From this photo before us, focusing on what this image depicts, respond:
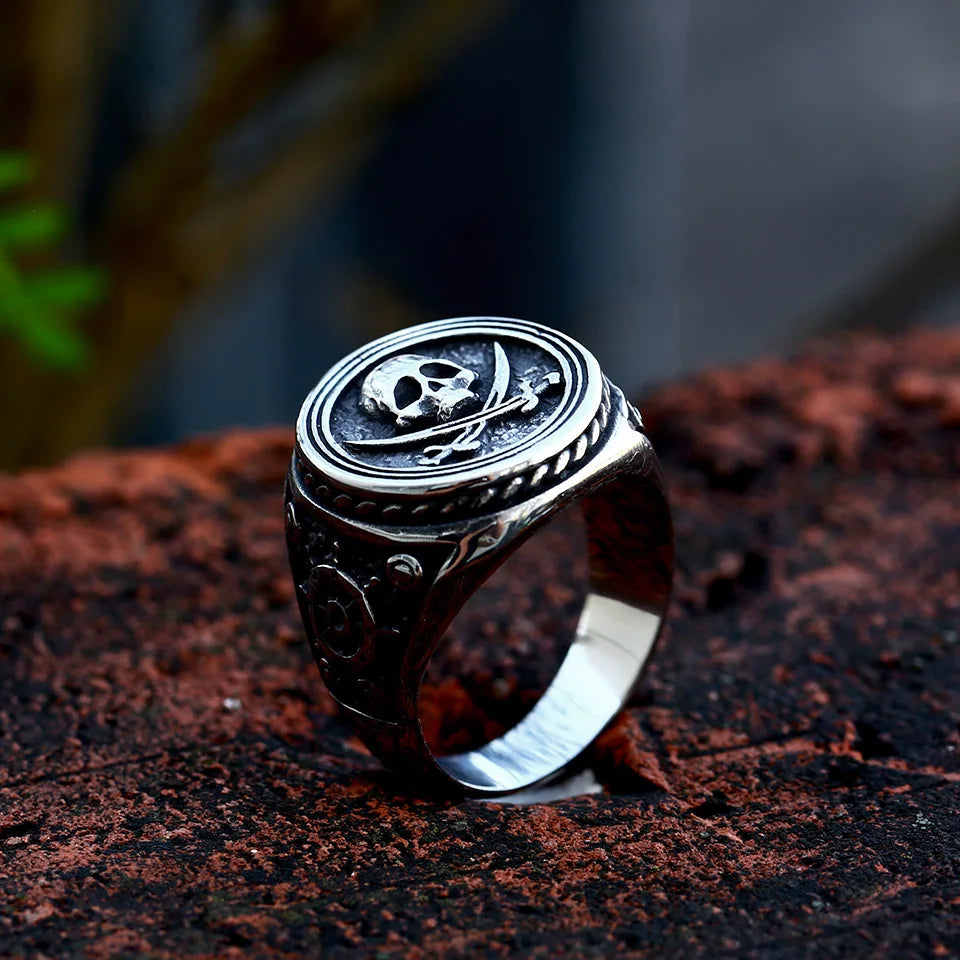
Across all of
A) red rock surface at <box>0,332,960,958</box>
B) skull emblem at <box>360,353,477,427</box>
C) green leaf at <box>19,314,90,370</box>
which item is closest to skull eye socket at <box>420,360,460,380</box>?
skull emblem at <box>360,353,477,427</box>

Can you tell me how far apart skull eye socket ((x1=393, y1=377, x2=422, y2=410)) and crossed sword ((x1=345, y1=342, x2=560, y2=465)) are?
61 mm

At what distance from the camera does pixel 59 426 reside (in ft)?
12.1

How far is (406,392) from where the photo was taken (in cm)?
179

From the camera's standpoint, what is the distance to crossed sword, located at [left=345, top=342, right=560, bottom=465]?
1689 mm

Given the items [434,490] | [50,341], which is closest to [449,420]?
[434,490]

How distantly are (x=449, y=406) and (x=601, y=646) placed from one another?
21.6 inches

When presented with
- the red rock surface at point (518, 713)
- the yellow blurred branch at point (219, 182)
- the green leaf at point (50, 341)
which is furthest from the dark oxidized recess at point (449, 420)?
the yellow blurred branch at point (219, 182)

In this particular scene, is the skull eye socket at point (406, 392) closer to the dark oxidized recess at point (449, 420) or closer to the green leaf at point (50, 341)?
the dark oxidized recess at point (449, 420)

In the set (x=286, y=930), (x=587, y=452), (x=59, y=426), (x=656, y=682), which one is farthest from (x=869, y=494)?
(x=59, y=426)

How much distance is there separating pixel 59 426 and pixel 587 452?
2.46m

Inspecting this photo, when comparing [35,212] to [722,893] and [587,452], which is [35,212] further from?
[722,893]

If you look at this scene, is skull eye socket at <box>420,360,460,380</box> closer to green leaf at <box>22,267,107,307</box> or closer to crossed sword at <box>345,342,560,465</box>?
crossed sword at <box>345,342,560,465</box>

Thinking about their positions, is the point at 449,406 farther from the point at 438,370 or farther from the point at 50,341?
the point at 50,341

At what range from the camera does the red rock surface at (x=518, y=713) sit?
151 centimetres
